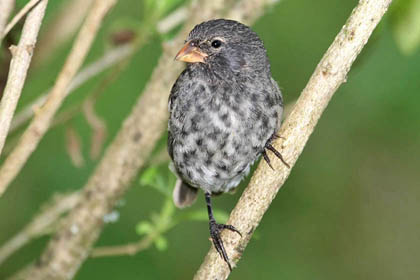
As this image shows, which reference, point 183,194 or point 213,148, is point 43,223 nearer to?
point 183,194

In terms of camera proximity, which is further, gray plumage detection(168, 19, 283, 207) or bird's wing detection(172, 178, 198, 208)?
bird's wing detection(172, 178, 198, 208)

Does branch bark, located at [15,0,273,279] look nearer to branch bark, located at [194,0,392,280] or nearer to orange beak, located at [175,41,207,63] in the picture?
orange beak, located at [175,41,207,63]

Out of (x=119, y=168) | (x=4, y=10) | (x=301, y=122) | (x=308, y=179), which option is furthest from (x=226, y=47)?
(x=308, y=179)

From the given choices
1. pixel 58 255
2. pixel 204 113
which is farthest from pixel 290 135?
pixel 58 255

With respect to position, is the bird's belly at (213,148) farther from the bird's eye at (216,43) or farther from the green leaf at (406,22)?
the green leaf at (406,22)

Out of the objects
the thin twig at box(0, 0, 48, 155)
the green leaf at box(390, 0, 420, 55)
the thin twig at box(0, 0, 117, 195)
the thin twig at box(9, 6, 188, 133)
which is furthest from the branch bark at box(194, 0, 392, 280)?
the thin twig at box(9, 6, 188, 133)
